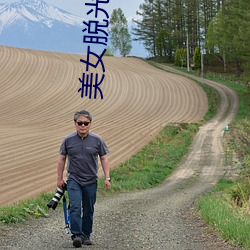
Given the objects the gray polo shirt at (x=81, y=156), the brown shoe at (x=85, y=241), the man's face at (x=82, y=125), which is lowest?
the brown shoe at (x=85, y=241)

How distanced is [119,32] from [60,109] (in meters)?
68.1

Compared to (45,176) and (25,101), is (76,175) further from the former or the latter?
(25,101)

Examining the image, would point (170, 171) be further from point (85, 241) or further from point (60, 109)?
point (60, 109)

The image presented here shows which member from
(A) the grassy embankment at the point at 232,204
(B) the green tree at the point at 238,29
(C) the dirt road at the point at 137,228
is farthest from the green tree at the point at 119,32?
(C) the dirt road at the point at 137,228

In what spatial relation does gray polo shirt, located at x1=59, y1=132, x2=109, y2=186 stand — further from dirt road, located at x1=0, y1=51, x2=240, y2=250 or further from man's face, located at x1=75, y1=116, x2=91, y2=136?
dirt road, located at x1=0, y1=51, x2=240, y2=250

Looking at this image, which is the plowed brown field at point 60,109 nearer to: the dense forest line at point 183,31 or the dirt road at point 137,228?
the dirt road at point 137,228

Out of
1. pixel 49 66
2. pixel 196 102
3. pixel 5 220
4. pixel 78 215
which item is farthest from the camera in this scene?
pixel 49 66

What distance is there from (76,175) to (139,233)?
1.80m

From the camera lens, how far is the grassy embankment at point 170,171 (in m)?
9.29

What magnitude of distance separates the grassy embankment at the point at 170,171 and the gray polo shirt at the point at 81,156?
222 cm

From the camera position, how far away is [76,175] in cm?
801

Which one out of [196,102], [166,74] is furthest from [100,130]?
[166,74]

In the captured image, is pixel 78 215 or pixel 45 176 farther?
pixel 45 176

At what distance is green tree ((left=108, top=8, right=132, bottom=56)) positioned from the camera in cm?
10912
